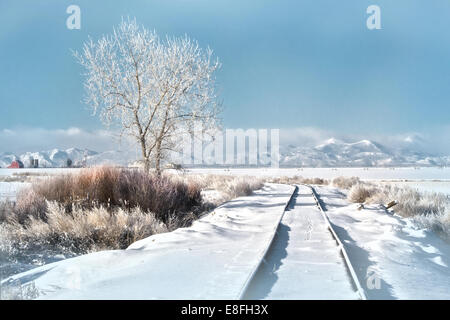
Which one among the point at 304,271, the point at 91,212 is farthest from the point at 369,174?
the point at 304,271

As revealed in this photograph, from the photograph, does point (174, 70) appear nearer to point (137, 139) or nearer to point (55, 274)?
point (137, 139)

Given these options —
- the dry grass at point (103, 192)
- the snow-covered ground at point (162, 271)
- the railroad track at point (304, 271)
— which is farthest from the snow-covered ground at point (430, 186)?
the snow-covered ground at point (162, 271)

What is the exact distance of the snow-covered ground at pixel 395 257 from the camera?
4719 mm

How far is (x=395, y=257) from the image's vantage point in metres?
6.60

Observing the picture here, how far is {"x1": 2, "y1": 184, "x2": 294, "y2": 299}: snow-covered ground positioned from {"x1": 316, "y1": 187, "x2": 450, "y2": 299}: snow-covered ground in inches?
62.1

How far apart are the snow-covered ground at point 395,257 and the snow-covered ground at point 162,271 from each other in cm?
158

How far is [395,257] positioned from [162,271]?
157 inches

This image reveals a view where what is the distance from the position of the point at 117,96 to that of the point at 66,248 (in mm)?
12039

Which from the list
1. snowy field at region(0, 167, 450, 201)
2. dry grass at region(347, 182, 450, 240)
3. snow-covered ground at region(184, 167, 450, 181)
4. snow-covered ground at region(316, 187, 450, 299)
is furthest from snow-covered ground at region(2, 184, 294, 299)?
snow-covered ground at region(184, 167, 450, 181)

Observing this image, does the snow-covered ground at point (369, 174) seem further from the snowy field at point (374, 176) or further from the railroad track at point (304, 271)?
the railroad track at point (304, 271)

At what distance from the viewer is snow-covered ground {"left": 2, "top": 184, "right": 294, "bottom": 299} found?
438cm

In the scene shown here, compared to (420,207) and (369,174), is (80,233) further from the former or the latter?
(369,174)

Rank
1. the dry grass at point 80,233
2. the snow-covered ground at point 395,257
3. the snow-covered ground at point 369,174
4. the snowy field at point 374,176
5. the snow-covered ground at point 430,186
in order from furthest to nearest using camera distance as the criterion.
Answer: the snow-covered ground at point 369,174 → the snow-covered ground at point 430,186 → the snowy field at point 374,176 → the dry grass at point 80,233 → the snow-covered ground at point 395,257
